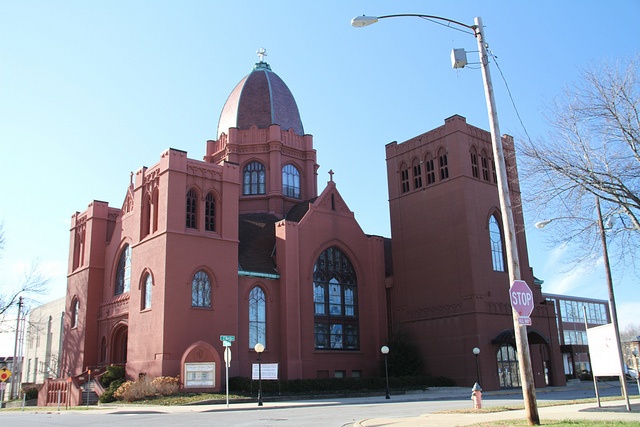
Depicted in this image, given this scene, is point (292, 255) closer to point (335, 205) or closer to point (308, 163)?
point (335, 205)

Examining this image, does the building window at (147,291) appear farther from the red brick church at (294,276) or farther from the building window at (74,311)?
the building window at (74,311)

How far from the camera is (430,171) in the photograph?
47438 millimetres

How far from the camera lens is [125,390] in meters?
34.3

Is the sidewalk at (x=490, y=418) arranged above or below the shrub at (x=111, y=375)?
below

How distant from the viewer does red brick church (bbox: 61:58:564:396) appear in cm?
3806

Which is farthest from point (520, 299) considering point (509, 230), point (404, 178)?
point (404, 178)

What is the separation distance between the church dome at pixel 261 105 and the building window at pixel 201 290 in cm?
1898

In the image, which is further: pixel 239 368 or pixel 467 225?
pixel 467 225

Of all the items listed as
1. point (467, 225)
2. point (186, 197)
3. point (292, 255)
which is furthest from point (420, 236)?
point (186, 197)

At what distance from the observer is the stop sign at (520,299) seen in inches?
573

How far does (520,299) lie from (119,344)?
34.1 meters

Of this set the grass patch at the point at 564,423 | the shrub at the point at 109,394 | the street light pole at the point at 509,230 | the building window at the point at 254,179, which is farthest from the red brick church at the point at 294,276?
the street light pole at the point at 509,230

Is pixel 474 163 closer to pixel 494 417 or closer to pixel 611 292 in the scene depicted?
pixel 611 292

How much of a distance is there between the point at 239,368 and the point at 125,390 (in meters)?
7.12
